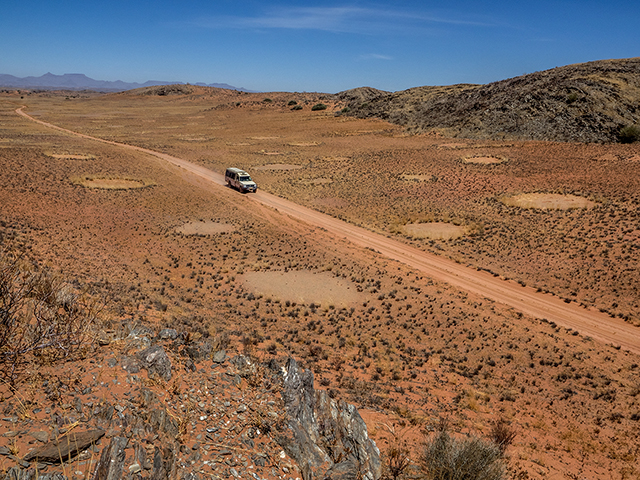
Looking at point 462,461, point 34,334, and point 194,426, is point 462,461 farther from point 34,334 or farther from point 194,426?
point 34,334

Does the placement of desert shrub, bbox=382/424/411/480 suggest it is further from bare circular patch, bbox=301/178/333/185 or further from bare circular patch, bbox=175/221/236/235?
bare circular patch, bbox=301/178/333/185

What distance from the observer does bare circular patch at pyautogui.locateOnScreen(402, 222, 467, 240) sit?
2858cm

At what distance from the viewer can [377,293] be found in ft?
63.6

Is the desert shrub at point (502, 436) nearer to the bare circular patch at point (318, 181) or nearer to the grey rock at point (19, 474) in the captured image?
the grey rock at point (19, 474)

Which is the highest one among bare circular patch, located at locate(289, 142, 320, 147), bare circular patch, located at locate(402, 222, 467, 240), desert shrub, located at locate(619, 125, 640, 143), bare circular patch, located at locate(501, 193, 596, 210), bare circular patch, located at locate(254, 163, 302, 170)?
desert shrub, located at locate(619, 125, 640, 143)

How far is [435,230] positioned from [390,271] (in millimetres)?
9262

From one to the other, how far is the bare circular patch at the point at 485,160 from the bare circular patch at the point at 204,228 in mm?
32754

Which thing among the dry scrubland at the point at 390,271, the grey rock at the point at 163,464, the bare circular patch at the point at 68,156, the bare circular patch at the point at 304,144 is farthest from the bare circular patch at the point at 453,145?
the grey rock at the point at 163,464

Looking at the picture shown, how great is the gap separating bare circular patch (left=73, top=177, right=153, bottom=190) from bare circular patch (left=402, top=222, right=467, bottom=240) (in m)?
24.3

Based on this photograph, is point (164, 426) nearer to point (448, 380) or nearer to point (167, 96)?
point (448, 380)

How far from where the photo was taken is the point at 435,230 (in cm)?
2973

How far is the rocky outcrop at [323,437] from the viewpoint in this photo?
6648 millimetres

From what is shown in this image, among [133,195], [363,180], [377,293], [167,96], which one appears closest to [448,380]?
[377,293]

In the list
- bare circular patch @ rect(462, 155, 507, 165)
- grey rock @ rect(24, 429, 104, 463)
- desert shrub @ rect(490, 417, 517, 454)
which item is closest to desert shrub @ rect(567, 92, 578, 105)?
bare circular patch @ rect(462, 155, 507, 165)
